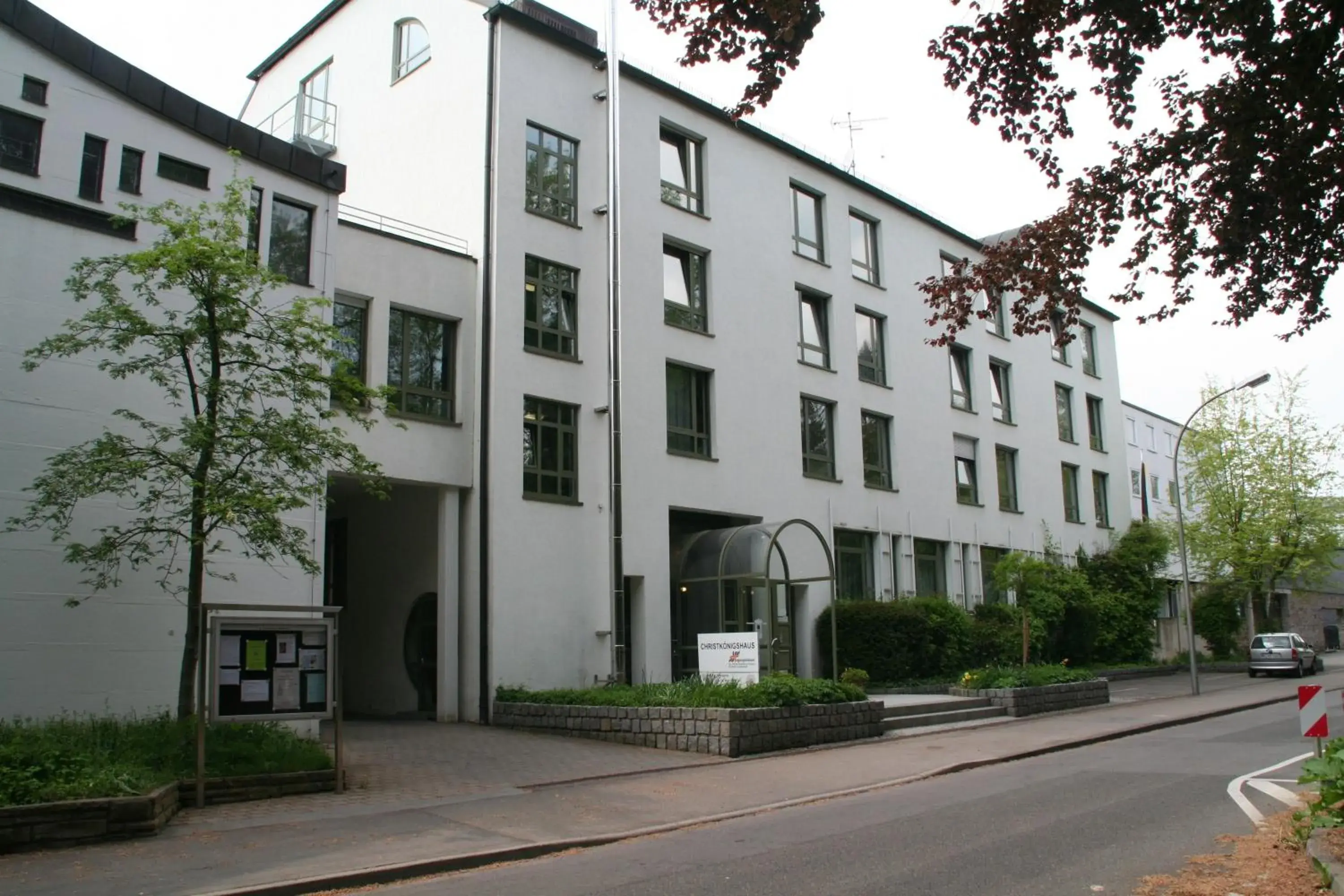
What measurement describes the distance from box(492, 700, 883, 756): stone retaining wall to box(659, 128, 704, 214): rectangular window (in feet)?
41.7

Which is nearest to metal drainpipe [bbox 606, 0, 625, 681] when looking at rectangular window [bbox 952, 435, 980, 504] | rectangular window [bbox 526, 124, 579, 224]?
rectangular window [bbox 526, 124, 579, 224]

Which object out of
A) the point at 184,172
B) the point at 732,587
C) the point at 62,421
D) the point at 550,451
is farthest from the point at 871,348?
the point at 62,421

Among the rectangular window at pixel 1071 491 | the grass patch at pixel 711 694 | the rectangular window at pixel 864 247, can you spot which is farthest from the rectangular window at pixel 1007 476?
the grass patch at pixel 711 694

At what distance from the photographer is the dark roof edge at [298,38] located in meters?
27.1

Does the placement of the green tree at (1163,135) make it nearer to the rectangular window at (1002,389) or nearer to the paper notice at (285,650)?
the paper notice at (285,650)

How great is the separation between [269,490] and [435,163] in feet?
38.6

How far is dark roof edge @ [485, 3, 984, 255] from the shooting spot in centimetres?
2231

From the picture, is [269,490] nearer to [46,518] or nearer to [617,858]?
[46,518]

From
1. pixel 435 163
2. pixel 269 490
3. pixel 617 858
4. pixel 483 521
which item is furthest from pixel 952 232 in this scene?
pixel 617 858

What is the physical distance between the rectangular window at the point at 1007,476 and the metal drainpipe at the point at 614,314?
18.3 m

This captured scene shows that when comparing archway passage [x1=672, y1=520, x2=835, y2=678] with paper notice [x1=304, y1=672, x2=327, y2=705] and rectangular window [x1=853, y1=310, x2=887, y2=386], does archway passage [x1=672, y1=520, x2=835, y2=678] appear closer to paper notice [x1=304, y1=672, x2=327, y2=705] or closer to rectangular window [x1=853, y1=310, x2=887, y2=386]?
rectangular window [x1=853, y1=310, x2=887, y2=386]

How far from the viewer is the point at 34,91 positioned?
13758 mm

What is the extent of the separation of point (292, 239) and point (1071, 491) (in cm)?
3231

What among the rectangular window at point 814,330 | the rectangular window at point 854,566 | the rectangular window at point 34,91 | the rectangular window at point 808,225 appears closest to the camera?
the rectangular window at point 34,91
